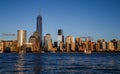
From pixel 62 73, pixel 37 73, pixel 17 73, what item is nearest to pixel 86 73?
pixel 62 73

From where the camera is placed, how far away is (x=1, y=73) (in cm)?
5647

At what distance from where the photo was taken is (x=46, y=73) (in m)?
58.8

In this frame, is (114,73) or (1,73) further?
(114,73)

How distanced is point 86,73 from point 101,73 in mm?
3459

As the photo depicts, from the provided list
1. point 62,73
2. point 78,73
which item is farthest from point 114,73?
point 62,73

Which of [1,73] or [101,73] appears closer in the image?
[1,73]

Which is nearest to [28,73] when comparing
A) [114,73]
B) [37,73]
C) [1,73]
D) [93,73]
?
[37,73]

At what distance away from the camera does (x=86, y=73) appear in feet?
197

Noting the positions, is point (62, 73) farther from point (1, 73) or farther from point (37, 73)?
point (1, 73)

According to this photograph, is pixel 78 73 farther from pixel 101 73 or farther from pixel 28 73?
pixel 28 73

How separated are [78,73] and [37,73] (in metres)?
9.22

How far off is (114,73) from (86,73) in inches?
259

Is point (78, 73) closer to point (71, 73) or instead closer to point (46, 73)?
point (71, 73)

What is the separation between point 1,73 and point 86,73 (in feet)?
61.7
